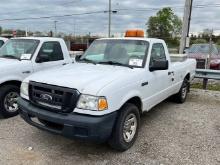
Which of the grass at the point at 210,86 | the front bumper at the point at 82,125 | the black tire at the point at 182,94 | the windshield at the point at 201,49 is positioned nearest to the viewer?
the front bumper at the point at 82,125

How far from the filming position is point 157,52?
17.2 ft

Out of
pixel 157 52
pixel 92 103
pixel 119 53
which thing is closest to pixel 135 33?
pixel 157 52

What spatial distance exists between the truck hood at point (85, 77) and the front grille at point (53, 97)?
0.08m

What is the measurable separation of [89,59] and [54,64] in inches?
64.3

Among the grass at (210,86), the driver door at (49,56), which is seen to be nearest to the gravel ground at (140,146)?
the driver door at (49,56)

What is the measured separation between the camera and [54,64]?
6449mm

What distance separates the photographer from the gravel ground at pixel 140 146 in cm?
388

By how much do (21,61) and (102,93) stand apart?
3104 mm

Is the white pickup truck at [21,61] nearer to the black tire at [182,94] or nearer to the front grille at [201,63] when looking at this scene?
the black tire at [182,94]

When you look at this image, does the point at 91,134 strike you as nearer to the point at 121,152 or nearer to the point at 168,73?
the point at 121,152

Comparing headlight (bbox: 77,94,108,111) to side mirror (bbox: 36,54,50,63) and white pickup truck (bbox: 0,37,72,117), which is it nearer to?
white pickup truck (bbox: 0,37,72,117)

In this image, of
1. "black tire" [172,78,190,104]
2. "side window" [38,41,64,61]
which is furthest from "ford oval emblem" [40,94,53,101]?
"black tire" [172,78,190,104]

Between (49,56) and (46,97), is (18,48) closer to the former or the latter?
(49,56)

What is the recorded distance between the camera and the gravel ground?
12.7ft
